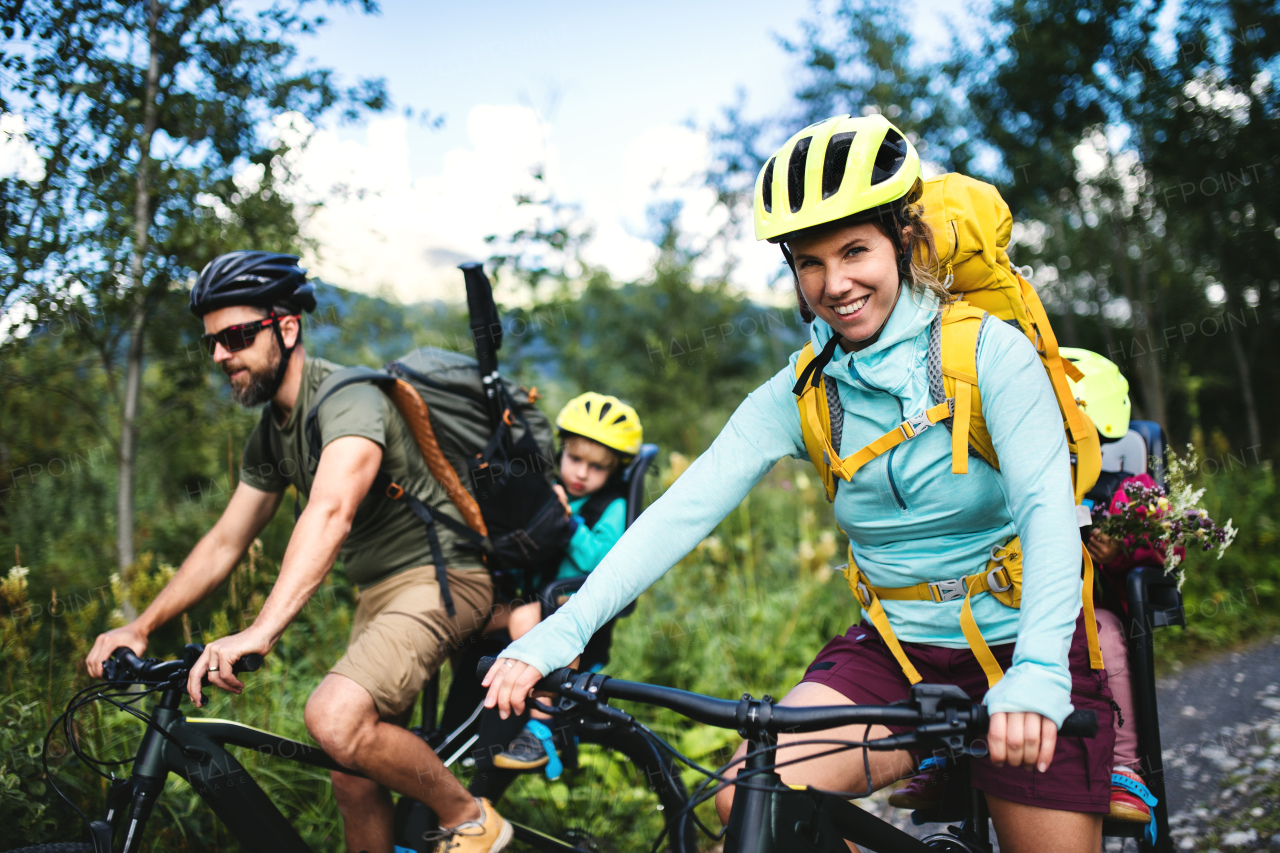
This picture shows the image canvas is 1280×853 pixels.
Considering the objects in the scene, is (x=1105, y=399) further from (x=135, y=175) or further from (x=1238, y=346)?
(x=1238, y=346)

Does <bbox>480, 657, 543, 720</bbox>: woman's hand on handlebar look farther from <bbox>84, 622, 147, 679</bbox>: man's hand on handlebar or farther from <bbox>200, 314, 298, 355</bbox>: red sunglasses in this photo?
<bbox>200, 314, 298, 355</bbox>: red sunglasses

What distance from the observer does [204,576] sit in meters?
3.09

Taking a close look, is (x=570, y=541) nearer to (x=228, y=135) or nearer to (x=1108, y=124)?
(x=228, y=135)

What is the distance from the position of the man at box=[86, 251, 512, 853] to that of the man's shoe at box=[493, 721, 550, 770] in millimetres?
215

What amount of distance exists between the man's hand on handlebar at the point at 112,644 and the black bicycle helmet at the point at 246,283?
3.74 ft

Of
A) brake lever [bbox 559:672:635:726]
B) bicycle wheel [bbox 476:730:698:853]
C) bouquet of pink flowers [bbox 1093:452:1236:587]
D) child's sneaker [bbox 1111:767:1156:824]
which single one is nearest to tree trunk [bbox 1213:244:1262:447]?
bouquet of pink flowers [bbox 1093:452:1236:587]

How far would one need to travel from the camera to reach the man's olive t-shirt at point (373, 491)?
3.06m

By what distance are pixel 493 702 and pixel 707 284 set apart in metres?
12.7

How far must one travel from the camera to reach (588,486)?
4152 millimetres

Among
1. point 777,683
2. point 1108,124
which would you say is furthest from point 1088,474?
point 1108,124

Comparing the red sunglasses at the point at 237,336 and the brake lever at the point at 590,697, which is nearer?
the brake lever at the point at 590,697

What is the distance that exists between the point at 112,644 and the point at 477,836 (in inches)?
55.5

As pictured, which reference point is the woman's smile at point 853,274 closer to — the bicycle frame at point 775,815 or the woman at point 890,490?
the woman at point 890,490

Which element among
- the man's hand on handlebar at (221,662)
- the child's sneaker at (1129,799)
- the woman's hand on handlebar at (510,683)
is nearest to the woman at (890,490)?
the woman's hand on handlebar at (510,683)
